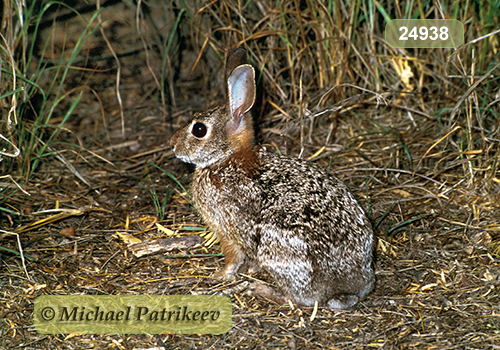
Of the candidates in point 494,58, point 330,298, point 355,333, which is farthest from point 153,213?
point 494,58

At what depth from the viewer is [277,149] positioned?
576 cm

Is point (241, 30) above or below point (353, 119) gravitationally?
above

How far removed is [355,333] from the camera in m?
3.86

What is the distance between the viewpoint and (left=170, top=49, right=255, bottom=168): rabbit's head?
4.88 meters

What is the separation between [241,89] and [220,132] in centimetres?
46

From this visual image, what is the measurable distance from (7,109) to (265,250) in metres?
3.29

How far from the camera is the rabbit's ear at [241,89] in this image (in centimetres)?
469

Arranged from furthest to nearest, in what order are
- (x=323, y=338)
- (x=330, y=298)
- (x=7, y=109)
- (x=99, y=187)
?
(x=99, y=187), (x=7, y=109), (x=330, y=298), (x=323, y=338)

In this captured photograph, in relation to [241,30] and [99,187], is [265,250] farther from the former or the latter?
[241,30]

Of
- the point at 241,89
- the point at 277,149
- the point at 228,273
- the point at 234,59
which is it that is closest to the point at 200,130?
the point at 241,89

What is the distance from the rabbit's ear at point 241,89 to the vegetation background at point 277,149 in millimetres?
838

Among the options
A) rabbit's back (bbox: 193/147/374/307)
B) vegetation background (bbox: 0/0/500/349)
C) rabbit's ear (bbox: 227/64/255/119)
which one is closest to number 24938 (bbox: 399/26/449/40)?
vegetation background (bbox: 0/0/500/349)

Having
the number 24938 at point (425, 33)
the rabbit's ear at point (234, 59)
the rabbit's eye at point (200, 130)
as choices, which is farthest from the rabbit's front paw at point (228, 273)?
the number 24938 at point (425, 33)

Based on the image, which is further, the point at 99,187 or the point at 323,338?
the point at 99,187
